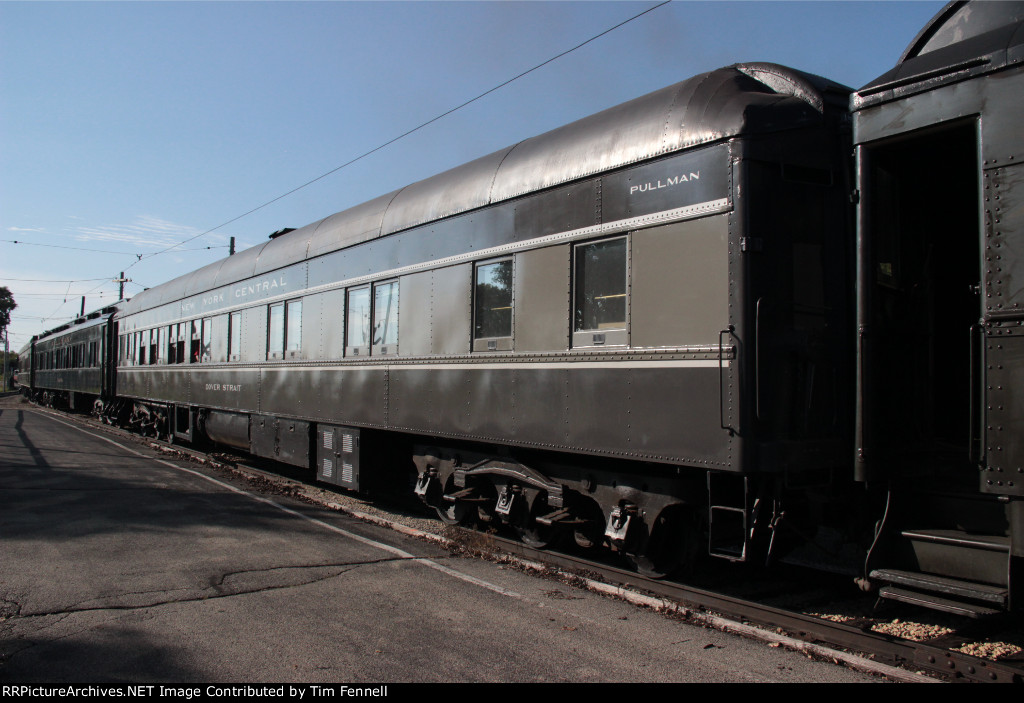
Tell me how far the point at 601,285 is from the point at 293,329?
647 cm

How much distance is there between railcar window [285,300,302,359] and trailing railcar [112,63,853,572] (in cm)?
191

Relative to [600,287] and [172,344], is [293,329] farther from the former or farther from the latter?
[172,344]

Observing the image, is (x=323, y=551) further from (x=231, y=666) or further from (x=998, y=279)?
(x=998, y=279)

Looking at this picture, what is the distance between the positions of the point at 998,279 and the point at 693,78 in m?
2.71

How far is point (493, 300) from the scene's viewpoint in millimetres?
7230

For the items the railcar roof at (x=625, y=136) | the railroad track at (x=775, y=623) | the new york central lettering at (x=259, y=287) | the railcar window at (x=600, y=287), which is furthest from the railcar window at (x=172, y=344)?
the railcar window at (x=600, y=287)

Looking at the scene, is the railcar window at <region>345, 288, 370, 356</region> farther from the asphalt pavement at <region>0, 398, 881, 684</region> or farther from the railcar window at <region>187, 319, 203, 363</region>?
the railcar window at <region>187, 319, 203, 363</region>

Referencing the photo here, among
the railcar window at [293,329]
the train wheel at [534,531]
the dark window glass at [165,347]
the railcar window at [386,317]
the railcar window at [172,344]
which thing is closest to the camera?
the train wheel at [534,531]

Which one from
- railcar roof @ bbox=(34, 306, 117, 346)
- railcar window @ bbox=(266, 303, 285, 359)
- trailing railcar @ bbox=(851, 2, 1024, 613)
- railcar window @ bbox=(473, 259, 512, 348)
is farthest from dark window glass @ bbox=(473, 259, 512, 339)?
railcar roof @ bbox=(34, 306, 117, 346)

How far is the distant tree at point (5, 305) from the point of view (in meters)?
83.2

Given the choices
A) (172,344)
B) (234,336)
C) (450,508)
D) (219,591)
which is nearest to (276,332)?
(234,336)

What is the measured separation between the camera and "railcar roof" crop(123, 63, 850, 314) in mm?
5281

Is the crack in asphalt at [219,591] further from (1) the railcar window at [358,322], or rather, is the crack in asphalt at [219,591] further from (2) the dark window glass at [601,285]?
(1) the railcar window at [358,322]

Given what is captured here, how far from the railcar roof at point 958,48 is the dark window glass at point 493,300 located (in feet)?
10.9
